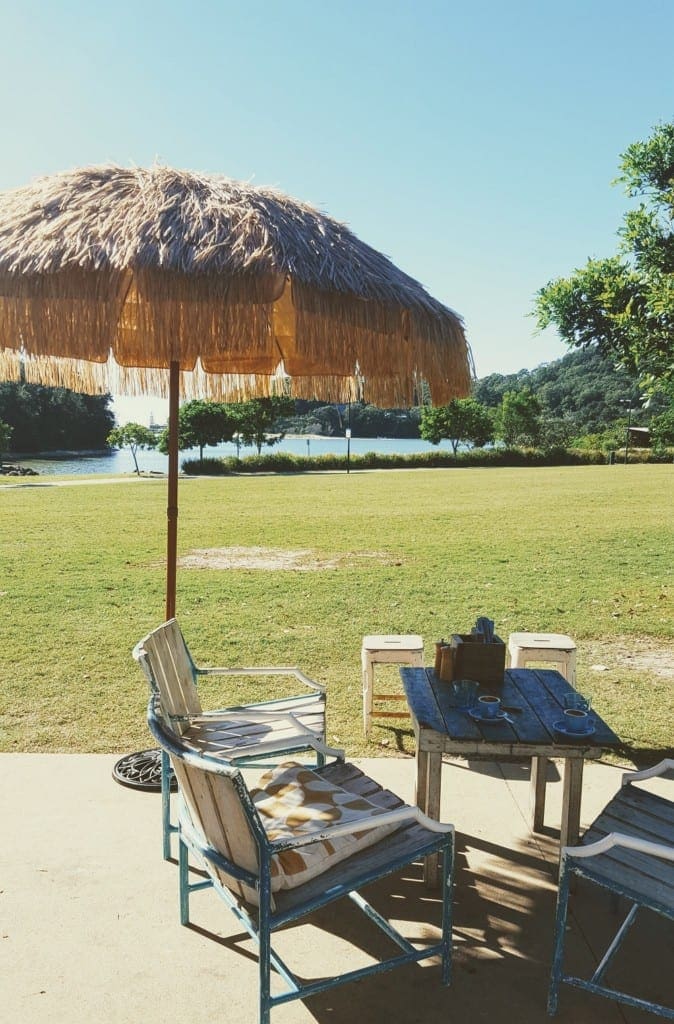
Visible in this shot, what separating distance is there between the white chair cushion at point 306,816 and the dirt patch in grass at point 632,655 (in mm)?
4390

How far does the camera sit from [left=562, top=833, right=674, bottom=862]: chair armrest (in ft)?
6.70

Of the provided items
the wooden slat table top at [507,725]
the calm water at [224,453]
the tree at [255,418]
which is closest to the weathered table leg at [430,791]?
the wooden slat table top at [507,725]

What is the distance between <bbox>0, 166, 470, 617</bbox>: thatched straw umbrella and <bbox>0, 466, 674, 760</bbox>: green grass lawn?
8.51 feet

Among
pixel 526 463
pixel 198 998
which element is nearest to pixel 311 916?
pixel 198 998

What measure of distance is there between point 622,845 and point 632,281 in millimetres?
4339

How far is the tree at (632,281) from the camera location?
5.26 metres

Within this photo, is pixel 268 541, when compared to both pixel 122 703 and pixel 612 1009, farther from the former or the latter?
pixel 612 1009

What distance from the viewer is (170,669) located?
10.7 ft

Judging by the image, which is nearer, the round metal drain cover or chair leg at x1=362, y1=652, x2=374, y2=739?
the round metal drain cover

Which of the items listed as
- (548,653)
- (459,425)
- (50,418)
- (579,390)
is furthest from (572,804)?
(579,390)

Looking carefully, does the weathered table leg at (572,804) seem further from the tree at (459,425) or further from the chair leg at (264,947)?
the tree at (459,425)

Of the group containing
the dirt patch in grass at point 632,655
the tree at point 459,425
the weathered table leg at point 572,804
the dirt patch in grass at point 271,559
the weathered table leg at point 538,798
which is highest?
the tree at point 459,425

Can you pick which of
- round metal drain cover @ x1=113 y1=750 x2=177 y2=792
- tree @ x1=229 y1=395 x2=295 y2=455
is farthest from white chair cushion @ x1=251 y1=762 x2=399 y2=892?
tree @ x1=229 y1=395 x2=295 y2=455

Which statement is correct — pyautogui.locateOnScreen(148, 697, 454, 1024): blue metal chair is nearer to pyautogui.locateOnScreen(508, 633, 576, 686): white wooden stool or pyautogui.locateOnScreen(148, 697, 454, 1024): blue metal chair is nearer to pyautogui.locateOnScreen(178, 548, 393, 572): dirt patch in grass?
pyautogui.locateOnScreen(508, 633, 576, 686): white wooden stool
